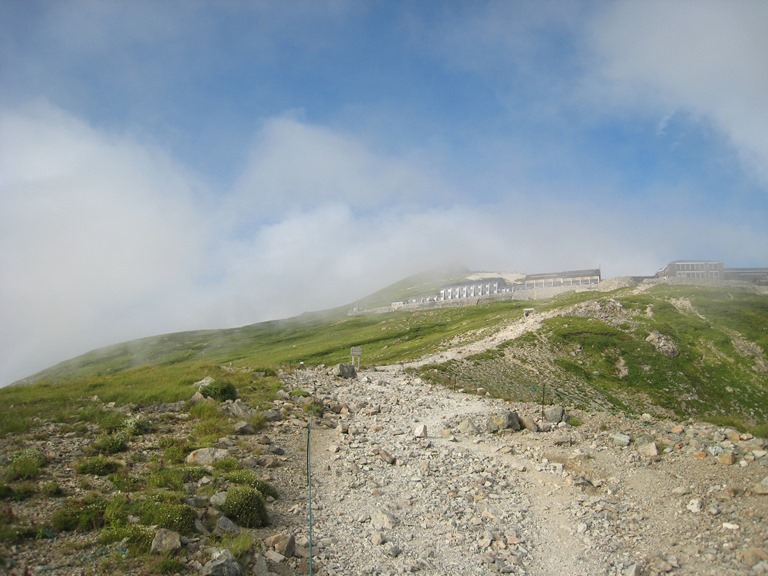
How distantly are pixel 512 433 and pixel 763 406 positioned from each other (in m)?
61.4

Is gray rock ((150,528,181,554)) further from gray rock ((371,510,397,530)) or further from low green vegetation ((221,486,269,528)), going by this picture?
gray rock ((371,510,397,530))

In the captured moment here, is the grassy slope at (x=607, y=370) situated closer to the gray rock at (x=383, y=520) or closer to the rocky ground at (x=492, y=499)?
the rocky ground at (x=492, y=499)

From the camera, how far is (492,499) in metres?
19.9

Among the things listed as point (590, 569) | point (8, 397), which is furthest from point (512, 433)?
point (8, 397)

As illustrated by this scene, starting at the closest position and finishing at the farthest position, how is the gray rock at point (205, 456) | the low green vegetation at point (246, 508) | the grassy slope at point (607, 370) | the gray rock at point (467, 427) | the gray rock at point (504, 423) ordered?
the low green vegetation at point (246, 508), the gray rock at point (205, 456), the gray rock at point (504, 423), the gray rock at point (467, 427), the grassy slope at point (607, 370)

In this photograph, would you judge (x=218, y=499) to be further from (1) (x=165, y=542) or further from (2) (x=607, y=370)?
(2) (x=607, y=370)

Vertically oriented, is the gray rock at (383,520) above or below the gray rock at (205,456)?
below

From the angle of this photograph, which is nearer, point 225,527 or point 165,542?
point 165,542

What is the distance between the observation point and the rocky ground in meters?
14.5

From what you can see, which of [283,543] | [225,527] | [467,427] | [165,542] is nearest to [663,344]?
[467,427]

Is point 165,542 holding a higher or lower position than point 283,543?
higher

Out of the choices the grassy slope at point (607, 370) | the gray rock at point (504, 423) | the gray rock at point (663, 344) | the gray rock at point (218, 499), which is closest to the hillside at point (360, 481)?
the gray rock at point (218, 499)

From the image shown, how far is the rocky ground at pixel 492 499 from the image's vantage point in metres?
14.5

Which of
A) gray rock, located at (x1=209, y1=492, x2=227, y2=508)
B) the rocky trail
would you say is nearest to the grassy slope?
the rocky trail
